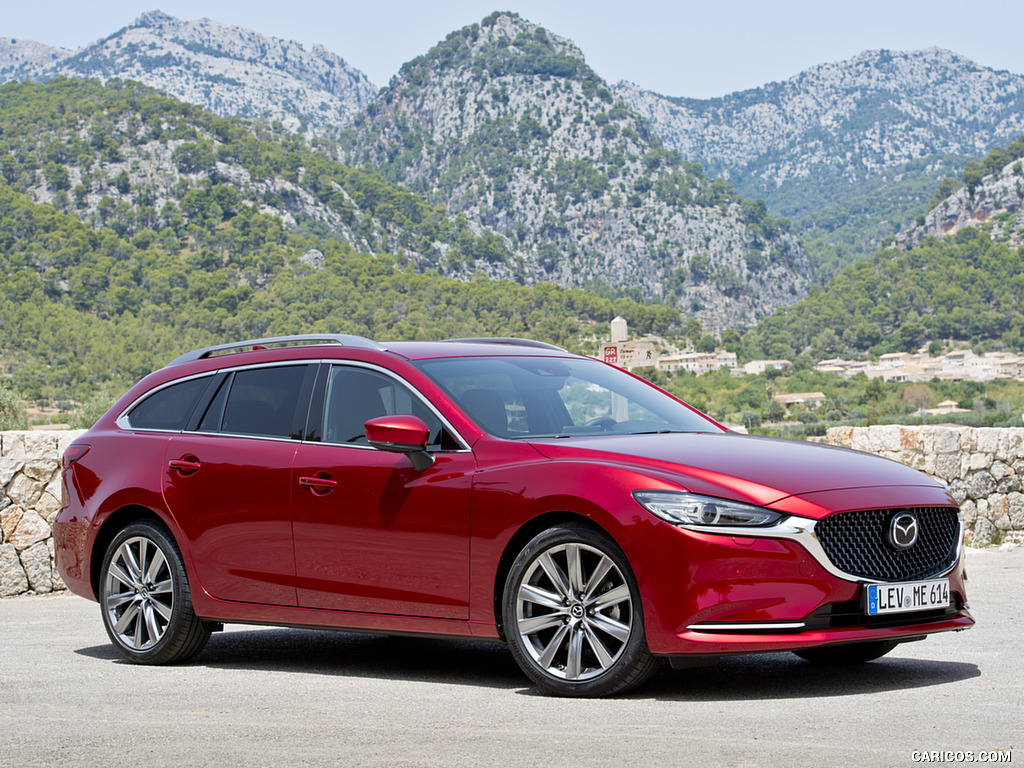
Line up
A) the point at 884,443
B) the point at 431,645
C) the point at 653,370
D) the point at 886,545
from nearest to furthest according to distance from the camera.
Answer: the point at 886,545
the point at 431,645
the point at 884,443
the point at 653,370

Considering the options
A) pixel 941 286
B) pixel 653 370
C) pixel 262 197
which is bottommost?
pixel 653 370

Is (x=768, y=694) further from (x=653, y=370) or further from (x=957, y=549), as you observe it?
(x=653, y=370)

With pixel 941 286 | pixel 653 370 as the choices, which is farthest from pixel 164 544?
pixel 941 286

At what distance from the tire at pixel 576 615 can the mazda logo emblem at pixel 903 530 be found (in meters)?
1.03

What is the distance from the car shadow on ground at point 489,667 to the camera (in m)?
4.69

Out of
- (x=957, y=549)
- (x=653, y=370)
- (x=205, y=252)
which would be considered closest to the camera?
(x=957, y=549)

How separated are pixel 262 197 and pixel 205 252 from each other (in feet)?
Answer: 73.7

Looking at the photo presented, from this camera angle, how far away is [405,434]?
Answer: 4922mm

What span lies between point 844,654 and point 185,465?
333cm

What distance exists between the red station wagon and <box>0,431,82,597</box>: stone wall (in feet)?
9.79

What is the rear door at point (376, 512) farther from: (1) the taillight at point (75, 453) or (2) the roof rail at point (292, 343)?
(1) the taillight at point (75, 453)

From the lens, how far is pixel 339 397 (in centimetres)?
556

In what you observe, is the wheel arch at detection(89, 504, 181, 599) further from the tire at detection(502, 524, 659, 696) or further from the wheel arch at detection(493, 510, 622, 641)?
the tire at detection(502, 524, 659, 696)
